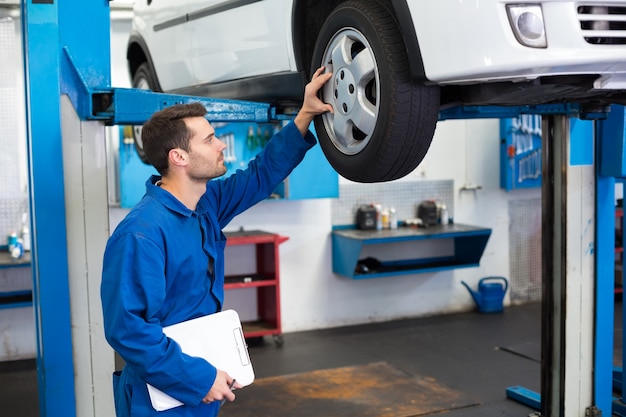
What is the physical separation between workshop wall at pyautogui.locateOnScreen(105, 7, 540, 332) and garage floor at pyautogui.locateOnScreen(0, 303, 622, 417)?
7.1 inches

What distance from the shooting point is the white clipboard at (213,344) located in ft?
8.00

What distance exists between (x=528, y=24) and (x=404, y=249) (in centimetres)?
573

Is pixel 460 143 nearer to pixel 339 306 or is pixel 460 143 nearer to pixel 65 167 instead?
pixel 339 306

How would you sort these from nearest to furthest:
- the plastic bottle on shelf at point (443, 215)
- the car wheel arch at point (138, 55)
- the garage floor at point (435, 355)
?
1. the car wheel arch at point (138, 55)
2. the garage floor at point (435, 355)
3. the plastic bottle on shelf at point (443, 215)

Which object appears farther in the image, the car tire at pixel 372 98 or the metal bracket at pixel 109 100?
the metal bracket at pixel 109 100

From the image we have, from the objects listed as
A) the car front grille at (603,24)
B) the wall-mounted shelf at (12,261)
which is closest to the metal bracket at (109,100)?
the car front grille at (603,24)

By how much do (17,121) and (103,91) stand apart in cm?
358

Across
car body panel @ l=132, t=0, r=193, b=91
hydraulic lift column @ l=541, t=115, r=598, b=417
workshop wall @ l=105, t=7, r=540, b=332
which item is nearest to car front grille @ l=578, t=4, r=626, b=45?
car body panel @ l=132, t=0, r=193, b=91

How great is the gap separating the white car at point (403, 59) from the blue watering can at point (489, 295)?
5042 mm

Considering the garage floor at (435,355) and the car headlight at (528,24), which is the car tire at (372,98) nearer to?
the car headlight at (528,24)

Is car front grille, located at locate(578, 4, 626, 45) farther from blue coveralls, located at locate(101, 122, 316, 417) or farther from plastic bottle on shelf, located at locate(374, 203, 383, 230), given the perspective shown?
plastic bottle on shelf, located at locate(374, 203, 383, 230)

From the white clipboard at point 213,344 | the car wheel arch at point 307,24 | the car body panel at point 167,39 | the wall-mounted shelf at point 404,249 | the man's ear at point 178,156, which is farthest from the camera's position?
the wall-mounted shelf at point 404,249


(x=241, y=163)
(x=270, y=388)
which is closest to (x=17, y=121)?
(x=241, y=163)

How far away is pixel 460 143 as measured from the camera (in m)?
8.05
